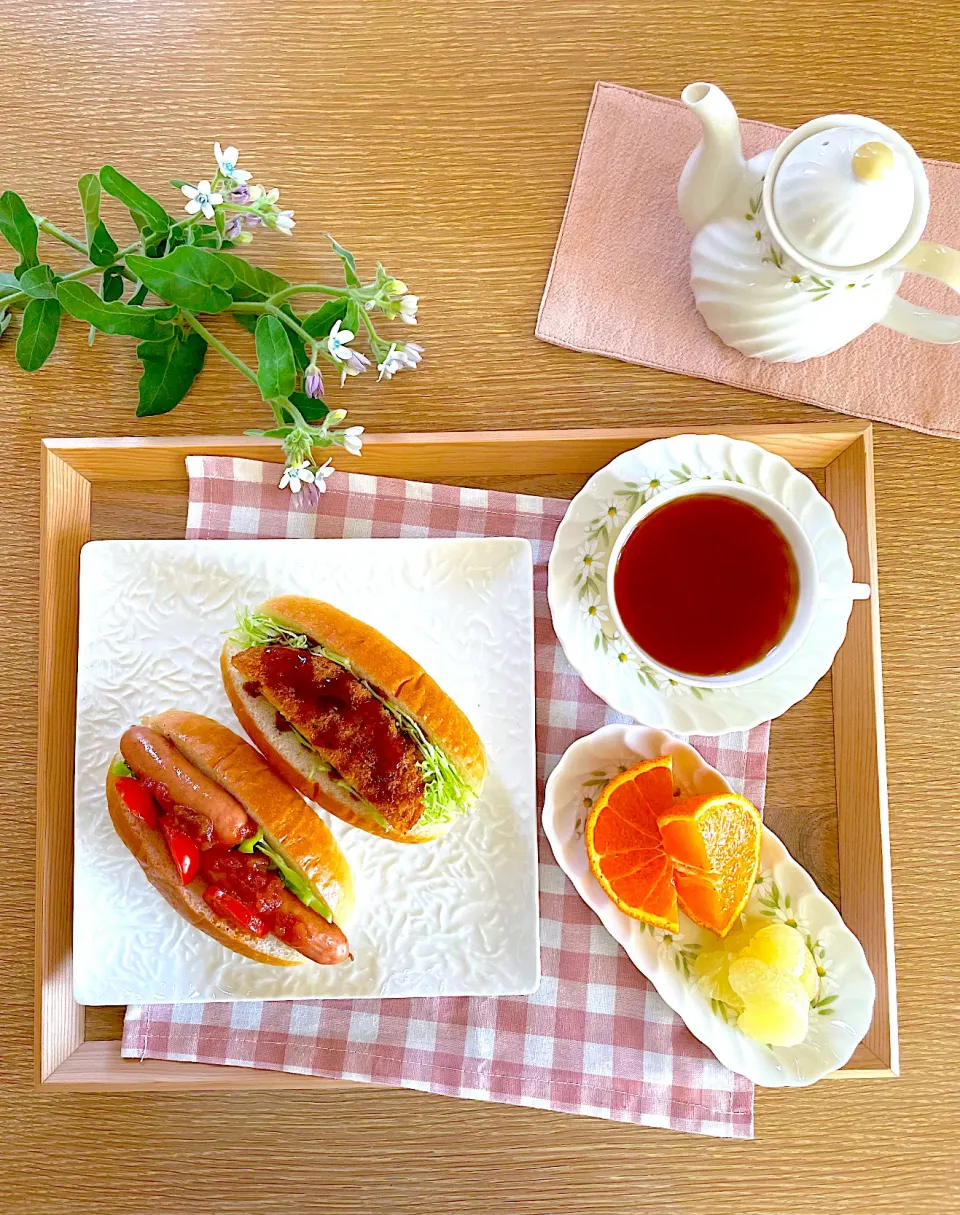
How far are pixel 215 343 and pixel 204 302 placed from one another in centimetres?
6

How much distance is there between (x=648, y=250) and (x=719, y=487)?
0.33m

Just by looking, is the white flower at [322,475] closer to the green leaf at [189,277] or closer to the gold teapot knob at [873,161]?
the green leaf at [189,277]

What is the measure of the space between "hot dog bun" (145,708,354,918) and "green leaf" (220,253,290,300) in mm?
494

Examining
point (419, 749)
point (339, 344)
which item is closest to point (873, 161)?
point (339, 344)

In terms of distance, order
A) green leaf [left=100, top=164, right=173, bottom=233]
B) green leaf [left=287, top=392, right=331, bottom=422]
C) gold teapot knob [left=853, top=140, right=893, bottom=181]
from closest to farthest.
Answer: gold teapot knob [left=853, top=140, right=893, bottom=181]
green leaf [left=100, top=164, right=173, bottom=233]
green leaf [left=287, top=392, right=331, bottom=422]

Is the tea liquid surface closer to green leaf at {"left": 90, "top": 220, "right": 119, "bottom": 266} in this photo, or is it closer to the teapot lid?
the teapot lid

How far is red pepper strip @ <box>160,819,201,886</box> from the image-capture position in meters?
1.04

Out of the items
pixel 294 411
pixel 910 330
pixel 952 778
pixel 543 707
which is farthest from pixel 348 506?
pixel 952 778

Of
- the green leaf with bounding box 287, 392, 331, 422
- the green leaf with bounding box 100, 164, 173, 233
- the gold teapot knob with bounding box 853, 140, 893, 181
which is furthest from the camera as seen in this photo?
the green leaf with bounding box 287, 392, 331, 422

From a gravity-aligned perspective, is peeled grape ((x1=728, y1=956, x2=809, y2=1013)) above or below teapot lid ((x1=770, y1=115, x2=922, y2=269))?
below

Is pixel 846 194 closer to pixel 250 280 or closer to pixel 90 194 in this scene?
pixel 250 280

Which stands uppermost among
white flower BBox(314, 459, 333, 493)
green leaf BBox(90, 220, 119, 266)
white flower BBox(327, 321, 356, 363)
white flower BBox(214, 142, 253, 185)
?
white flower BBox(214, 142, 253, 185)

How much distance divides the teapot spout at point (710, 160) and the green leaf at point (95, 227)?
61 cm

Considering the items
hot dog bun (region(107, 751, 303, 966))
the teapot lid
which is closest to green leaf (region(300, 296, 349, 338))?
the teapot lid
